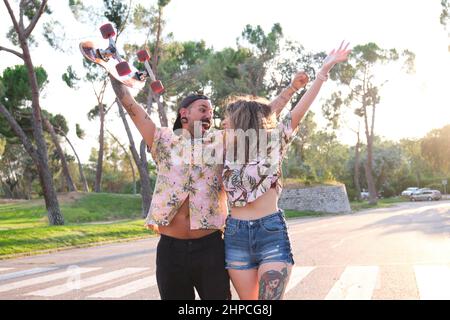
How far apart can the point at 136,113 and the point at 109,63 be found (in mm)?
333

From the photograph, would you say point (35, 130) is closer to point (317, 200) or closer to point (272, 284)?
point (272, 284)

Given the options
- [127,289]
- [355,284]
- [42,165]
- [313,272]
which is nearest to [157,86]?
[127,289]

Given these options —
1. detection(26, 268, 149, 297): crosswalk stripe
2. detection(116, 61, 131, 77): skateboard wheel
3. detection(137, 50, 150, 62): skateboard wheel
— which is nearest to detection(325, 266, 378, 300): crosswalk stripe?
detection(26, 268, 149, 297): crosswalk stripe

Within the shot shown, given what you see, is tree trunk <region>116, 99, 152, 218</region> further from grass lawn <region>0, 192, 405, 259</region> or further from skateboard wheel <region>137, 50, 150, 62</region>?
skateboard wheel <region>137, 50, 150, 62</region>

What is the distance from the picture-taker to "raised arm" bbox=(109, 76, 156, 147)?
132 inches

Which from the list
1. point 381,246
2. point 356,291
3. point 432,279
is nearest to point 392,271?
point 432,279

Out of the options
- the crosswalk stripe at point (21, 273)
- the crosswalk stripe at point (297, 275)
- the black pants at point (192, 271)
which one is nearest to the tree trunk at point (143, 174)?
the crosswalk stripe at point (21, 273)

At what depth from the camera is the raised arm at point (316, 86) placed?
10.9 feet

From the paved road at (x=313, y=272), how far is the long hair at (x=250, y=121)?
413cm

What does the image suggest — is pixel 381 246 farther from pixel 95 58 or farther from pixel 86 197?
pixel 86 197

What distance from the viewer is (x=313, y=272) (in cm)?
905

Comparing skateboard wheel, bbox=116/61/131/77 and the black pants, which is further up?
skateboard wheel, bbox=116/61/131/77

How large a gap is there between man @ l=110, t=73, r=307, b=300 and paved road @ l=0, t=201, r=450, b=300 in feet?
12.9

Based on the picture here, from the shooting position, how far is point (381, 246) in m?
12.9
